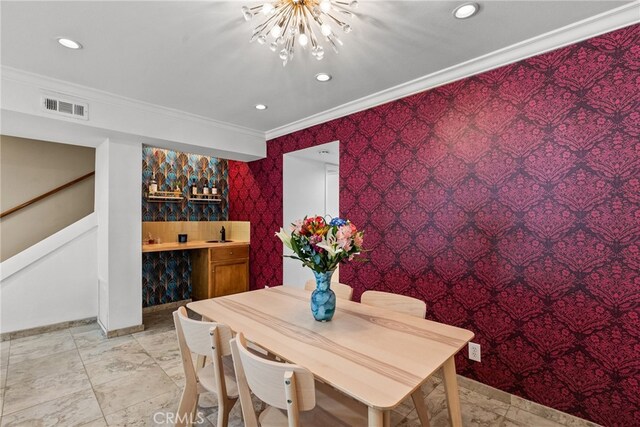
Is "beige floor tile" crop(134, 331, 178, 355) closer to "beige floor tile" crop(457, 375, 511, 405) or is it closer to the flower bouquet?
the flower bouquet

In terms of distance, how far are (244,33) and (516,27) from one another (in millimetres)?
1744

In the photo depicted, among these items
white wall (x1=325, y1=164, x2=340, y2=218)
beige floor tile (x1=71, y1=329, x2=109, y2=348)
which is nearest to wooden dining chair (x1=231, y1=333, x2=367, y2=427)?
beige floor tile (x1=71, y1=329, x2=109, y2=348)

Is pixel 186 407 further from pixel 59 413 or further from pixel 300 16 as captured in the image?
pixel 300 16

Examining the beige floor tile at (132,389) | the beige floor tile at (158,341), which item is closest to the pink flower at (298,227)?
the beige floor tile at (132,389)

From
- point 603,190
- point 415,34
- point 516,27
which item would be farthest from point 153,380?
point 516,27

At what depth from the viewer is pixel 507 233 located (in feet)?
7.07

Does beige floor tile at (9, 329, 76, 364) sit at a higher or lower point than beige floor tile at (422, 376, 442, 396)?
higher

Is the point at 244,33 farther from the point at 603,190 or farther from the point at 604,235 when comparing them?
the point at 604,235

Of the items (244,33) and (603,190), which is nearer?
(603,190)

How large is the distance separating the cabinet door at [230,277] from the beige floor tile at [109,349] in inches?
48.8

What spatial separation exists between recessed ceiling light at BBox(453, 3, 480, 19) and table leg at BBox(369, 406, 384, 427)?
81.0 inches

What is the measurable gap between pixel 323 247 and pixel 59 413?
2.15m

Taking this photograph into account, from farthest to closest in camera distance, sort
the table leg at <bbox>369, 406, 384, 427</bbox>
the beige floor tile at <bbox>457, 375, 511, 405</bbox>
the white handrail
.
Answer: the white handrail, the beige floor tile at <bbox>457, 375, 511, 405</bbox>, the table leg at <bbox>369, 406, 384, 427</bbox>

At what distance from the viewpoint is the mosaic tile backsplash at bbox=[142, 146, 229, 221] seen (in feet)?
14.2
